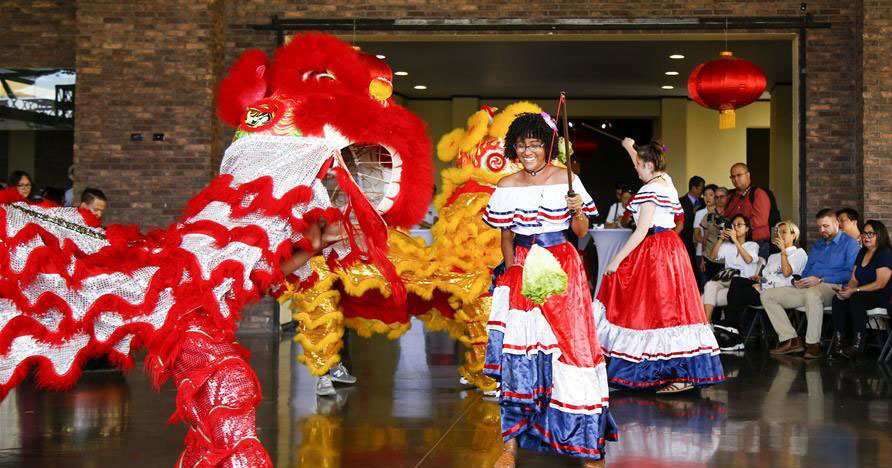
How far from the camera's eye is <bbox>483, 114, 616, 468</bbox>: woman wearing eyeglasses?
4125mm

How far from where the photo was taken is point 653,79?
16406 mm

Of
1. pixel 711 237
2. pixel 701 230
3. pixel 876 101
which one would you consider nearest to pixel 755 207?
pixel 711 237

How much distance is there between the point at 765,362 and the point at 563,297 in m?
4.29

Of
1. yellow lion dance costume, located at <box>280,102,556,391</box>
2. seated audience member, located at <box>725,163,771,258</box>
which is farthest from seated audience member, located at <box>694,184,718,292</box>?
yellow lion dance costume, located at <box>280,102,556,391</box>

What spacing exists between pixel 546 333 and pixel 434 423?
1.33m

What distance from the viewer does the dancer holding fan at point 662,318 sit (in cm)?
610

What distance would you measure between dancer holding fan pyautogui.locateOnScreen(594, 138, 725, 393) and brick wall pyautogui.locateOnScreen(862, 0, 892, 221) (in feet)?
12.6

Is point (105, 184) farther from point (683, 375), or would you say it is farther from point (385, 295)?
point (683, 375)

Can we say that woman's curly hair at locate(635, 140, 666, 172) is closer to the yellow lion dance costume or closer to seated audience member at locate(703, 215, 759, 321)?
the yellow lion dance costume

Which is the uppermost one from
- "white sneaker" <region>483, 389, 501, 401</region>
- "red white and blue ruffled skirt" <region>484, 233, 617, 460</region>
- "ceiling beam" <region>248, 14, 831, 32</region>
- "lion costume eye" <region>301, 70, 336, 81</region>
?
"ceiling beam" <region>248, 14, 831, 32</region>

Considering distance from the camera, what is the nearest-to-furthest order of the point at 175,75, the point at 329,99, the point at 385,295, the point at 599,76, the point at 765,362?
1. the point at 329,99
2. the point at 385,295
3. the point at 765,362
4. the point at 175,75
5. the point at 599,76

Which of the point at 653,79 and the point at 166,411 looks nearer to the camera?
the point at 166,411

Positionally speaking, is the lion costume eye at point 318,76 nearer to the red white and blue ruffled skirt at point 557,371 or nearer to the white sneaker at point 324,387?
the red white and blue ruffled skirt at point 557,371

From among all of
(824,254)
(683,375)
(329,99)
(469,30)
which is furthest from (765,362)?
(329,99)
